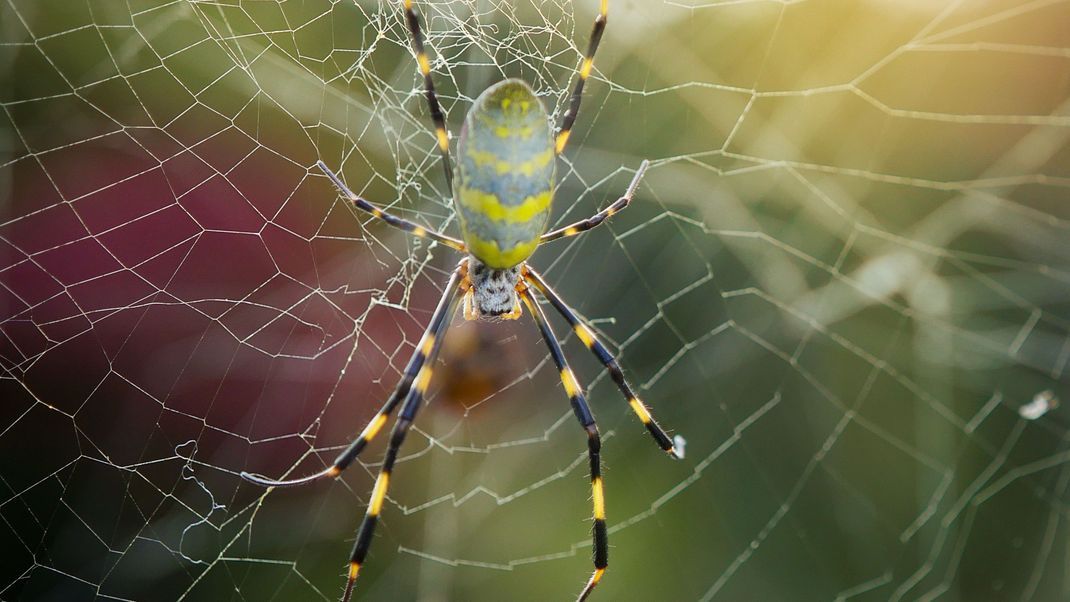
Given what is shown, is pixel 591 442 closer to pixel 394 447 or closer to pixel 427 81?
pixel 394 447

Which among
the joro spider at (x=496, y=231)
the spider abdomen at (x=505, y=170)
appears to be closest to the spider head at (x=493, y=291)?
the joro spider at (x=496, y=231)

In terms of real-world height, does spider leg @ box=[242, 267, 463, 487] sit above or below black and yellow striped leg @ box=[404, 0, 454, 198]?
below

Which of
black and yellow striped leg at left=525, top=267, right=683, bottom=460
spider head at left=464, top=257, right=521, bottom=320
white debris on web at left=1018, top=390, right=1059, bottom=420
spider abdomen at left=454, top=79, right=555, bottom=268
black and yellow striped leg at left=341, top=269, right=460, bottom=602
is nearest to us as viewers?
spider abdomen at left=454, top=79, right=555, bottom=268

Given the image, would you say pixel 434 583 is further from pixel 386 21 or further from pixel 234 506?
pixel 386 21

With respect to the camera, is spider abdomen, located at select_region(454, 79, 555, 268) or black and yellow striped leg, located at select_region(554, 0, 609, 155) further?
black and yellow striped leg, located at select_region(554, 0, 609, 155)

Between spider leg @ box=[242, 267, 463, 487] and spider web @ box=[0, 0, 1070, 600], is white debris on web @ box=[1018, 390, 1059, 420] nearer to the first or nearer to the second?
spider web @ box=[0, 0, 1070, 600]

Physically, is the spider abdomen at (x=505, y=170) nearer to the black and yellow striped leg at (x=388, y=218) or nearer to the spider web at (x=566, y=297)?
the black and yellow striped leg at (x=388, y=218)

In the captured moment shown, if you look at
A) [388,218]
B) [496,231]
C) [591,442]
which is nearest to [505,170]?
[496,231]

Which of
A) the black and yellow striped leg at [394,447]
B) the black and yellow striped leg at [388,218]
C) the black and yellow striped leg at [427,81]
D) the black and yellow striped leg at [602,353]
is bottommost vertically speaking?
the black and yellow striped leg at [394,447]

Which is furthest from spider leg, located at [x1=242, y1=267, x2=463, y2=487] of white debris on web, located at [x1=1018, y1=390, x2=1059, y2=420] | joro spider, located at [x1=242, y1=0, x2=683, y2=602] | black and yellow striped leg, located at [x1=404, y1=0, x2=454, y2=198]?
white debris on web, located at [x1=1018, y1=390, x2=1059, y2=420]
